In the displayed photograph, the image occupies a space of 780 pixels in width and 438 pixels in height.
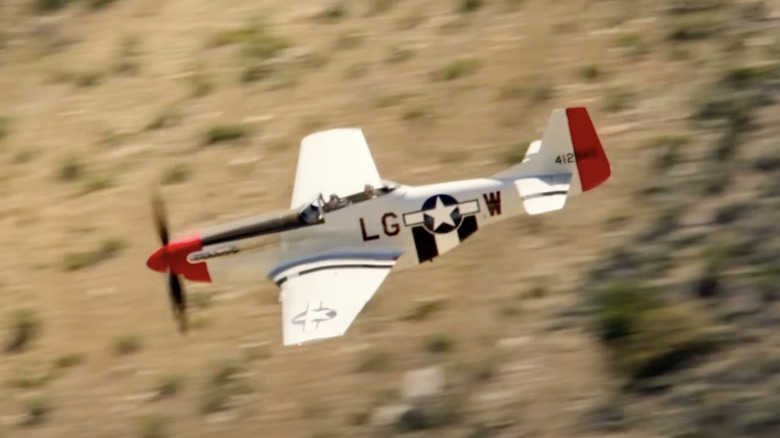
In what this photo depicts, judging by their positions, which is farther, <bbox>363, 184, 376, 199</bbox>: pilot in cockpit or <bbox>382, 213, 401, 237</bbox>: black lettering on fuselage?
Result: <bbox>363, 184, 376, 199</bbox>: pilot in cockpit

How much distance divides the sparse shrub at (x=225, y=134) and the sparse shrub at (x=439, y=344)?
6586mm

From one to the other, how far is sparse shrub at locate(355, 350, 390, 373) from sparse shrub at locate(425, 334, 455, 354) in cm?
54

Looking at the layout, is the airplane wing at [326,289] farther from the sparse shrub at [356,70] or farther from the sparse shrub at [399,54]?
the sparse shrub at [399,54]

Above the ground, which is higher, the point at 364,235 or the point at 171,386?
the point at 364,235

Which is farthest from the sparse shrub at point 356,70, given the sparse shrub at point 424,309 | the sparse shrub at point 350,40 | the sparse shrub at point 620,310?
the sparse shrub at point 620,310

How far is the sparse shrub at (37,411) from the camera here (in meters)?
20.4

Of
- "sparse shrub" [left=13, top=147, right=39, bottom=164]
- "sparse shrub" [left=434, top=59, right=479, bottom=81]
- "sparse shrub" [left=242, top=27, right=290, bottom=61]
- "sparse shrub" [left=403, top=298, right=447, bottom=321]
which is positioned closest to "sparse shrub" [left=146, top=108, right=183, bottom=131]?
"sparse shrub" [left=242, top=27, right=290, bottom=61]

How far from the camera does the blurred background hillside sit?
18078 mm

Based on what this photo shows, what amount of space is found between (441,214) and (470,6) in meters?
8.06

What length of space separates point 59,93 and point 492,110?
8714mm

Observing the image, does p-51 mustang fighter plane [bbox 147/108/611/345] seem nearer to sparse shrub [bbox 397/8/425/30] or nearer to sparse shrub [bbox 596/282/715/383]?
sparse shrub [bbox 596/282/715/383]

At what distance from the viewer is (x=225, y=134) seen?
24.6 meters

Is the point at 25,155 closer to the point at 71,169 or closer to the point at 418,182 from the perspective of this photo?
the point at 71,169

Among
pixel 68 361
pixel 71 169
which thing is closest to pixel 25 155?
pixel 71 169
